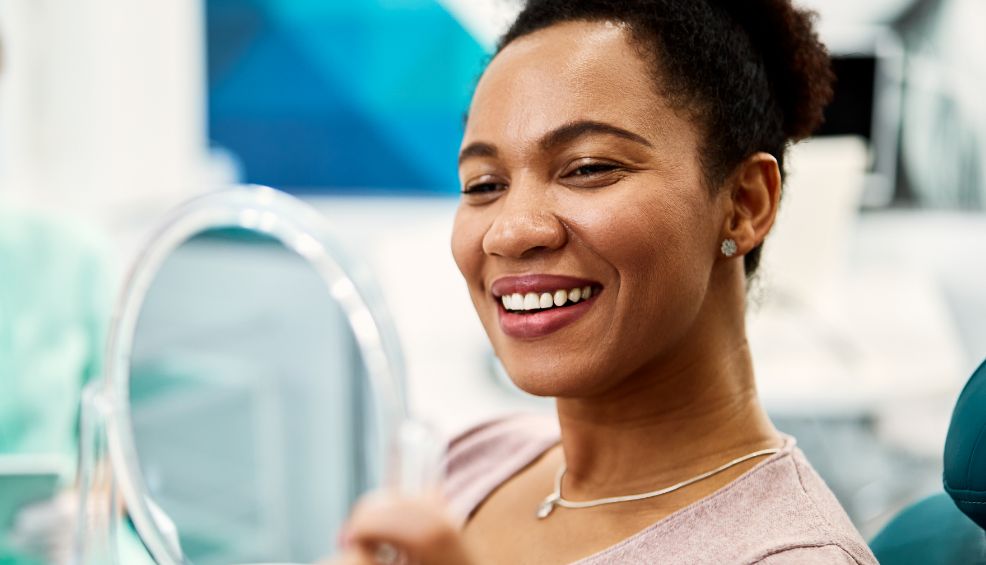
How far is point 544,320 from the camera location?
0.85 m

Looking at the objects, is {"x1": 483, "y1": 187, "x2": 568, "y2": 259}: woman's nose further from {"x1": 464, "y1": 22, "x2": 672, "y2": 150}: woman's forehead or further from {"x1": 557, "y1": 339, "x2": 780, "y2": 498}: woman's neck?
{"x1": 557, "y1": 339, "x2": 780, "y2": 498}: woman's neck

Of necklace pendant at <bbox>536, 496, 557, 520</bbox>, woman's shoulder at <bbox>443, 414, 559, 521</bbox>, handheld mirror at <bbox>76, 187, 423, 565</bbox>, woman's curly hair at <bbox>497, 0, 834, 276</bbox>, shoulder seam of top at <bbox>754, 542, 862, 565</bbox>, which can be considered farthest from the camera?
handheld mirror at <bbox>76, 187, 423, 565</bbox>

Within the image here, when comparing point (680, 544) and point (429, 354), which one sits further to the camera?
point (429, 354)

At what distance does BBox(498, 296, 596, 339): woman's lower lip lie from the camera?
2.78 feet

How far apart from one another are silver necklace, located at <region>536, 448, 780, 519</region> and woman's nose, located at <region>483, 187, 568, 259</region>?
24cm

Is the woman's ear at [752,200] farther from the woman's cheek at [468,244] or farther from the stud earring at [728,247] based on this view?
the woman's cheek at [468,244]

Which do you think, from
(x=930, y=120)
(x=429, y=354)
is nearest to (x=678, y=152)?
(x=429, y=354)

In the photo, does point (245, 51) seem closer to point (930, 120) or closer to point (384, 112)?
point (384, 112)

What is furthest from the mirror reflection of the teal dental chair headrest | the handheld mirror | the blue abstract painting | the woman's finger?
the woman's finger

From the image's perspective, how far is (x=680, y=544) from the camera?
0.83 m

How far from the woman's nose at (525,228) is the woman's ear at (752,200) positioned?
6.3 inches

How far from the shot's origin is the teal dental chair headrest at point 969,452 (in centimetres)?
81

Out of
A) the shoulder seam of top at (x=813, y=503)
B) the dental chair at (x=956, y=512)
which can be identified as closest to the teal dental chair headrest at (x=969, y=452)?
the dental chair at (x=956, y=512)

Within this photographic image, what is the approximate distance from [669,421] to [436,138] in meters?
3.15
